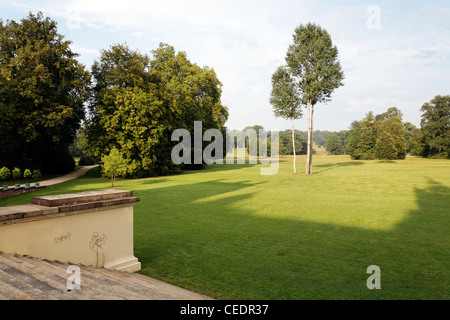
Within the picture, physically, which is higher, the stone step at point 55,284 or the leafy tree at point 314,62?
the leafy tree at point 314,62

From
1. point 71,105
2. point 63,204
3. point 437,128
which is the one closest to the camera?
point 63,204

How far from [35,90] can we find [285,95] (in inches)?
972

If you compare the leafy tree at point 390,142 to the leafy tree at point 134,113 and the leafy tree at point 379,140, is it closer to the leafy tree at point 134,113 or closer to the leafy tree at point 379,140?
the leafy tree at point 379,140

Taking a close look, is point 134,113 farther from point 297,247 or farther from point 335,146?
point 335,146

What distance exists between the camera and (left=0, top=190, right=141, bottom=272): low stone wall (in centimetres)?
433

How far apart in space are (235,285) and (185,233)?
4143mm

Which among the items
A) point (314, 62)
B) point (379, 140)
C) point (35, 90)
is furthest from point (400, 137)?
point (35, 90)

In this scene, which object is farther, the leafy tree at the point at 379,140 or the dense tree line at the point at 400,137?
the dense tree line at the point at 400,137

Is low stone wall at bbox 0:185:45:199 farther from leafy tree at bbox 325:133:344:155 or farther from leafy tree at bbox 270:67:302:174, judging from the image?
leafy tree at bbox 325:133:344:155

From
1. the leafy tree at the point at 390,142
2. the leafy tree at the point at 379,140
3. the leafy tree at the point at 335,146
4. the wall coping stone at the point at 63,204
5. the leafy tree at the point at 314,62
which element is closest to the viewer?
the wall coping stone at the point at 63,204

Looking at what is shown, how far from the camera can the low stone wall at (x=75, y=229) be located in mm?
4332

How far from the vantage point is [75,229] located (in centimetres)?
496

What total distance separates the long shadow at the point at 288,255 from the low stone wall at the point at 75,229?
2.86ft

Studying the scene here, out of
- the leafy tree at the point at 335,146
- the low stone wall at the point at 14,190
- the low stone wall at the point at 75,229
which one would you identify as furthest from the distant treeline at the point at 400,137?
the low stone wall at the point at 75,229
